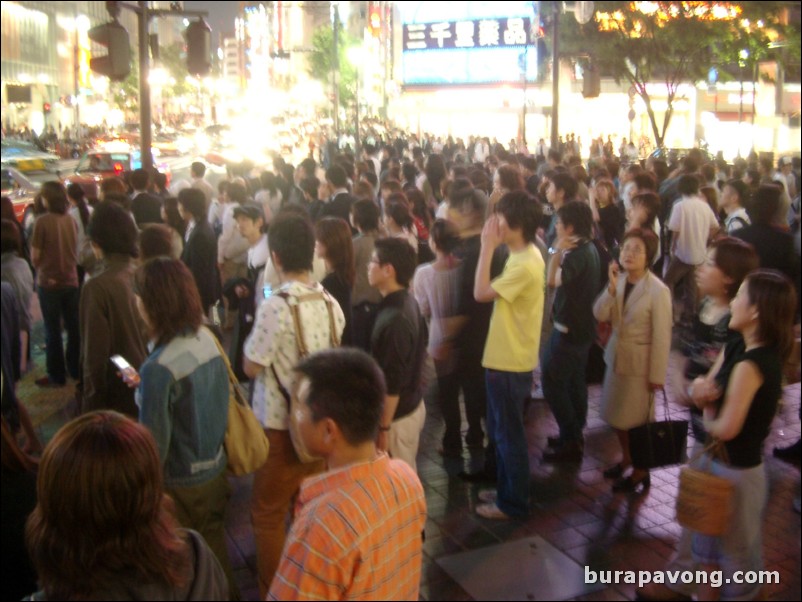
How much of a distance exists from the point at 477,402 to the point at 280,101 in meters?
93.3

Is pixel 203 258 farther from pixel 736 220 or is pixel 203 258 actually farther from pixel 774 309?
pixel 774 309

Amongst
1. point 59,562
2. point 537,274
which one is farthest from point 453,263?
point 59,562

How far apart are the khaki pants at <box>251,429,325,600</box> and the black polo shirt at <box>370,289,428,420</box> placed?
0.58 m

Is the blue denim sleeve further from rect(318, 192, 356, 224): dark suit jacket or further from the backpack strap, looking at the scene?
rect(318, 192, 356, 224): dark suit jacket

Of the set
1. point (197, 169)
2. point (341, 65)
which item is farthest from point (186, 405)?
point (341, 65)

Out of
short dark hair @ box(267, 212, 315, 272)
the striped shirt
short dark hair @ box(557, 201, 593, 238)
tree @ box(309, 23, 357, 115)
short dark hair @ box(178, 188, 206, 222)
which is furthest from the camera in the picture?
tree @ box(309, 23, 357, 115)

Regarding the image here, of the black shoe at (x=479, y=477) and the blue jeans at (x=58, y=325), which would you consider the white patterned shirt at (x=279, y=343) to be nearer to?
the black shoe at (x=479, y=477)

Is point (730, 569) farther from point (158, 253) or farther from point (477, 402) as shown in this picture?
point (158, 253)

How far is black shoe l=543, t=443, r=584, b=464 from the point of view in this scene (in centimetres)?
675

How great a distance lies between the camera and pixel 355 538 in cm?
240

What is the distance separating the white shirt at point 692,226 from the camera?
9.94 m

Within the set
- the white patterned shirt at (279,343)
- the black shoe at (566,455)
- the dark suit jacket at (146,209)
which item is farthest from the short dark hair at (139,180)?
the white patterned shirt at (279,343)

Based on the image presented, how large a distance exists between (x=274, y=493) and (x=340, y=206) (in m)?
6.16

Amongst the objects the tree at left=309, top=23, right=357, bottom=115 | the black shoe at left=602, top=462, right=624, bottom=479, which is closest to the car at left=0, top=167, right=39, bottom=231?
the black shoe at left=602, top=462, right=624, bottom=479
